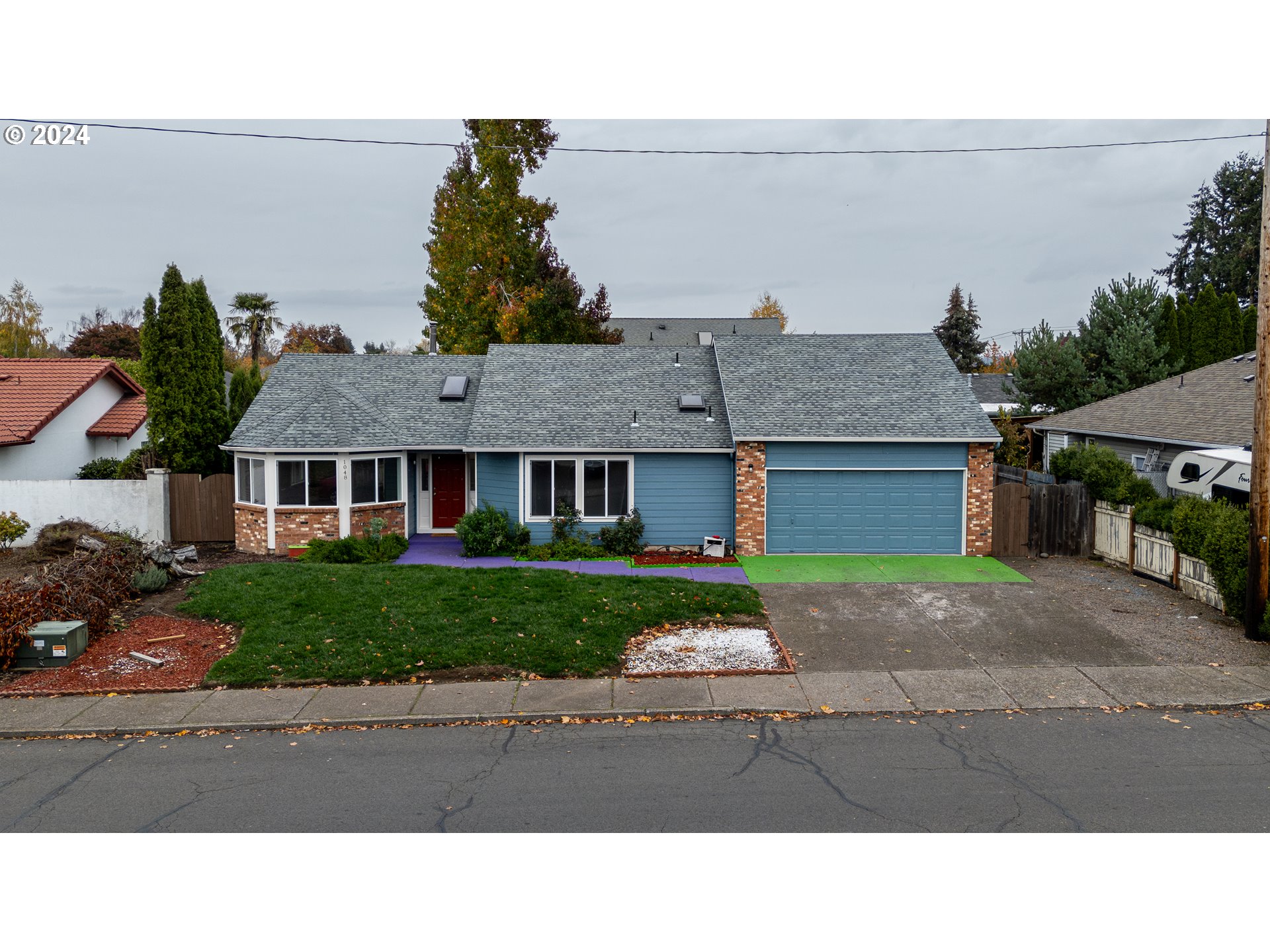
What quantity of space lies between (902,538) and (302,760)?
14.5 meters

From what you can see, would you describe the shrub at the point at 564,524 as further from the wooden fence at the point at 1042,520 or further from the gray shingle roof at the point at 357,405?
the wooden fence at the point at 1042,520

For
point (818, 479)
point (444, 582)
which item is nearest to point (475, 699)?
point (444, 582)

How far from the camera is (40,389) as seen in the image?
81.2 feet

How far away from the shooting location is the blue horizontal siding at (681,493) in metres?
19.2

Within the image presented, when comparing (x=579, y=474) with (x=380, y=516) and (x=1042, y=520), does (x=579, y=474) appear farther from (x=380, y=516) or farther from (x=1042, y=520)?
(x=1042, y=520)

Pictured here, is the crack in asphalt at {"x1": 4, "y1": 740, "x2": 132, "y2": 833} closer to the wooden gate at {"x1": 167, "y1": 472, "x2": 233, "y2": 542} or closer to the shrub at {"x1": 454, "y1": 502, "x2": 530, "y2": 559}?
the shrub at {"x1": 454, "y1": 502, "x2": 530, "y2": 559}

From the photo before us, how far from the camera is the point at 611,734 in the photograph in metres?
9.01

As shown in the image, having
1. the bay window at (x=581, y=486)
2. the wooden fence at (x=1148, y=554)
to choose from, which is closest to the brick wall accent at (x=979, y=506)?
the wooden fence at (x=1148, y=554)

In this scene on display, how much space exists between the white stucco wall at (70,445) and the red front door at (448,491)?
1166cm

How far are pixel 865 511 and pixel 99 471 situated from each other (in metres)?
22.2

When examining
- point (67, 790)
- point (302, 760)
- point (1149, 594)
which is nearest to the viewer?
point (67, 790)

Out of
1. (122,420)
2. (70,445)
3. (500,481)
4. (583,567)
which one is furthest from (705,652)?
(122,420)

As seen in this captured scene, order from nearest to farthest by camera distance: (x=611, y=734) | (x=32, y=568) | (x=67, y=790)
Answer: (x=67, y=790)
(x=611, y=734)
(x=32, y=568)

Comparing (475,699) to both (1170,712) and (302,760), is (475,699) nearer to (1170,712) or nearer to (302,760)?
(302,760)
